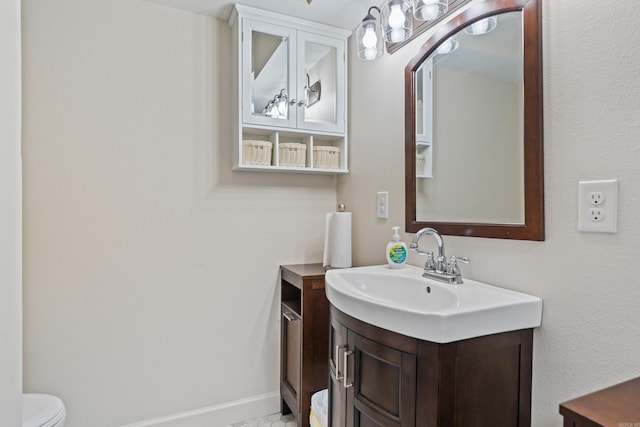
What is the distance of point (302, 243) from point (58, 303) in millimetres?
1235

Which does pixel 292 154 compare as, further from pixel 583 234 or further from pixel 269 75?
pixel 583 234

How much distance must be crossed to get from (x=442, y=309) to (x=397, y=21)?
118 centimetres

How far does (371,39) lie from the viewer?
164 cm

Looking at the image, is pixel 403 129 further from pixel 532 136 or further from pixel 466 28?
pixel 532 136

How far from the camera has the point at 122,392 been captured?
1749 millimetres

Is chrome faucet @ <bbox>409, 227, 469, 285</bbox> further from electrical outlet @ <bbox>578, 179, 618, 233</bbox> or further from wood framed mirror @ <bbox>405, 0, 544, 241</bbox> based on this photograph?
electrical outlet @ <bbox>578, 179, 618, 233</bbox>

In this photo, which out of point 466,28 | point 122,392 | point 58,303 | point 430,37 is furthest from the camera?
point 122,392

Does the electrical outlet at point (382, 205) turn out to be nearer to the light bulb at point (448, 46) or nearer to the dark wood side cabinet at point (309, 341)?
the dark wood side cabinet at point (309, 341)

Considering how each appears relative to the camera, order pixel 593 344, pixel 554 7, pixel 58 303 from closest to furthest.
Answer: pixel 593 344 < pixel 554 7 < pixel 58 303

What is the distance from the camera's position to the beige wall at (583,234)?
87 centimetres

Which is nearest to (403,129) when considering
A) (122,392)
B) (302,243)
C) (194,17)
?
(302,243)

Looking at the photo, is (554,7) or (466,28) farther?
(466,28)

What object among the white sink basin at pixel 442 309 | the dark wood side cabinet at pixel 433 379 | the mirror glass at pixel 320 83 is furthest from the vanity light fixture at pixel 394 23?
the dark wood side cabinet at pixel 433 379

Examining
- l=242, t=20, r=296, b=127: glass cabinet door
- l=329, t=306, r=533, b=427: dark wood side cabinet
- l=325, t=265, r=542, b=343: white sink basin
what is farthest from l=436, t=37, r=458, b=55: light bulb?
l=329, t=306, r=533, b=427: dark wood side cabinet
